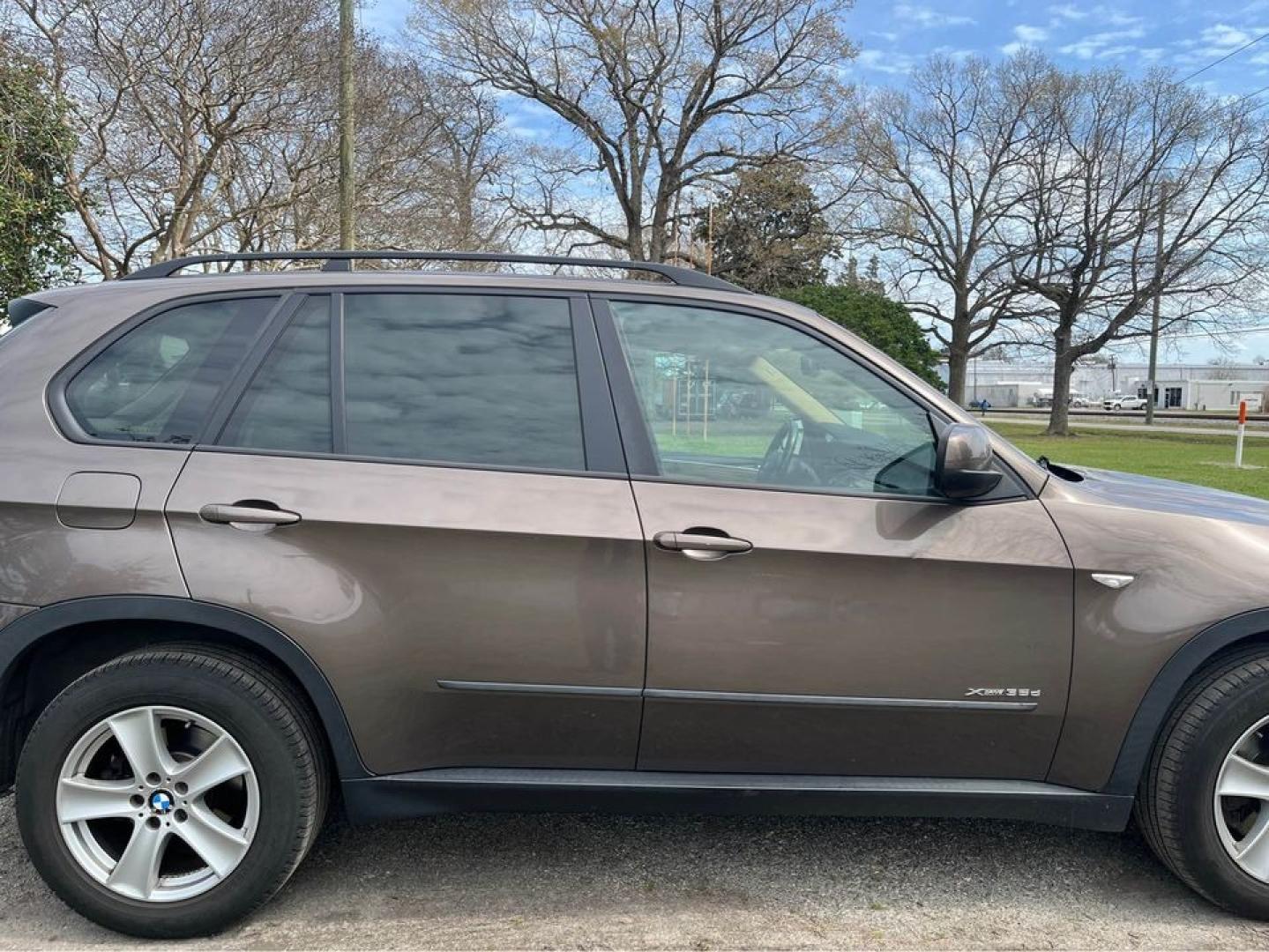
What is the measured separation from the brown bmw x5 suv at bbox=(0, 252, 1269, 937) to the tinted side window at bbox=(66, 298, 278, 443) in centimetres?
1

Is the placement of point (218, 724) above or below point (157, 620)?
below

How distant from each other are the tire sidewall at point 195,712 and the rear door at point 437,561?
23 cm

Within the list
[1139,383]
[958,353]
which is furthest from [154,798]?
[1139,383]

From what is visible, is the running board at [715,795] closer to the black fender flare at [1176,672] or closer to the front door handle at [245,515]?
the black fender flare at [1176,672]

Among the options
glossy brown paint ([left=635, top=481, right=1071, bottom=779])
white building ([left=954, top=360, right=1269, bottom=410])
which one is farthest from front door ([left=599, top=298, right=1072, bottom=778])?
white building ([left=954, top=360, right=1269, bottom=410])

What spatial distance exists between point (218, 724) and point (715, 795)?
4.51 feet

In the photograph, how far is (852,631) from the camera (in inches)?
94.1

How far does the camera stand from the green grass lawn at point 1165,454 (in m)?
13.7

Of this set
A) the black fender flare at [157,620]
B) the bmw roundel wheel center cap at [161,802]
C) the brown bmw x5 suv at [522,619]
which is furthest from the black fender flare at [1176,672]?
the bmw roundel wheel center cap at [161,802]

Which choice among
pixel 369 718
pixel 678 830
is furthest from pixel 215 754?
pixel 678 830

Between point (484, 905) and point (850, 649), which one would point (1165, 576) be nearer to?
point (850, 649)

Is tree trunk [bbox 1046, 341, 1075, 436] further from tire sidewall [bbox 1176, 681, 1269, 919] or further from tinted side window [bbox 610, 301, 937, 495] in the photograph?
tinted side window [bbox 610, 301, 937, 495]

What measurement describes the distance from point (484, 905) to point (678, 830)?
0.76 meters

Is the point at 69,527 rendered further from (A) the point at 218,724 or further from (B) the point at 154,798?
(B) the point at 154,798
